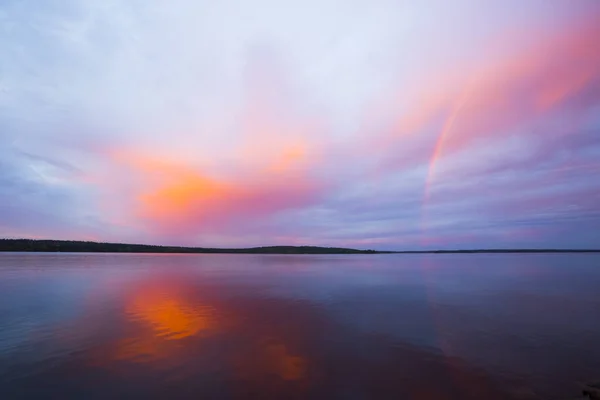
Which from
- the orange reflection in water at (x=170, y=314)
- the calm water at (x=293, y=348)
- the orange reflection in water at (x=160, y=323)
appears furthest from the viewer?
the orange reflection in water at (x=170, y=314)

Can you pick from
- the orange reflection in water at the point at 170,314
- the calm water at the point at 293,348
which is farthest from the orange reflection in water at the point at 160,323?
the calm water at the point at 293,348

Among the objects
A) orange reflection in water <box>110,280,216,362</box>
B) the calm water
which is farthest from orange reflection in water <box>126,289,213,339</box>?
the calm water

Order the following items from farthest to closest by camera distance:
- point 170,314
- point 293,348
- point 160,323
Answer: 1. point 170,314
2. point 160,323
3. point 293,348

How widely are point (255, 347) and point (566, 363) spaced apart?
51.7 ft

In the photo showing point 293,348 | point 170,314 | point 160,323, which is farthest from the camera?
point 170,314

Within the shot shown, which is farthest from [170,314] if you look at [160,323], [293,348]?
[293,348]

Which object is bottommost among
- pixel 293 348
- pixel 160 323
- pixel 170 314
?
pixel 293 348

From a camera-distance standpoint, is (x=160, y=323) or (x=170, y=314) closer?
(x=160, y=323)

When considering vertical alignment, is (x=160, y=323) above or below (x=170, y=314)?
below

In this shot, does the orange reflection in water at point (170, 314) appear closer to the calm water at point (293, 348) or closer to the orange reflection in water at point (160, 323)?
the orange reflection in water at point (160, 323)

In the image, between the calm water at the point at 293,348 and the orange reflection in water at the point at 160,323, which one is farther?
the orange reflection in water at the point at 160,323

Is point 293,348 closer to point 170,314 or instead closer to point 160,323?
point 160,323

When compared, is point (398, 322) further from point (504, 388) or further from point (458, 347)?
point (504, 388)

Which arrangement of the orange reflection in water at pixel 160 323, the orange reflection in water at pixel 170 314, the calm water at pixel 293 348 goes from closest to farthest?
the calm water at pixel 293 348, the orange reflection in water at pixel 160 323, the orange reflection in water at pixel 170 314
